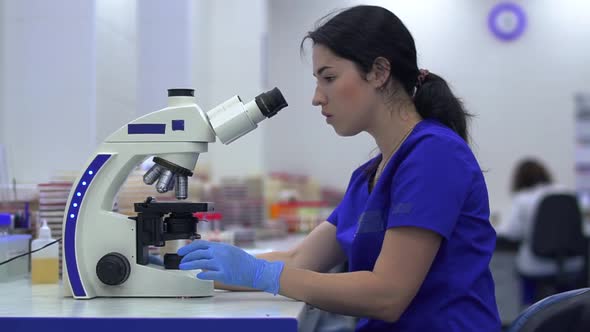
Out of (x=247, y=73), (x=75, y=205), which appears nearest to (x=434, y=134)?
(x=75, y=205)

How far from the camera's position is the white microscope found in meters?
1.58

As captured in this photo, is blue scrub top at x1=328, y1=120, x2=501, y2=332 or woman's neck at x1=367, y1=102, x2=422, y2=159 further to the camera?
woman's neck at x1=367, y1=102, x2=422, y2=159

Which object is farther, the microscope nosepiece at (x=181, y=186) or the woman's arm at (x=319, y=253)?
the woman's arm at (x=319, y=253)

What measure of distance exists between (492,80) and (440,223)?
5.53 m

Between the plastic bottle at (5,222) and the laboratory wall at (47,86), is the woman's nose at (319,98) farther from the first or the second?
the laboratory wall at (47,86)

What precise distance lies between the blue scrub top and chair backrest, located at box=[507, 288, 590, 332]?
164 mm

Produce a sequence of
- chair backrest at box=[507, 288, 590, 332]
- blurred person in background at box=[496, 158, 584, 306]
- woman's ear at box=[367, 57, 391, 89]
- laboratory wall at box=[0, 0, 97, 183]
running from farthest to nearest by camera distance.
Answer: blurred person in background at box=[496, 158, 584, 306] → laboratory wall at box=[0, 0, 97, 183] → woman's ear at box=[367, 57, 391, 89] → chair backrest at box=[507, 288, 590, 332]

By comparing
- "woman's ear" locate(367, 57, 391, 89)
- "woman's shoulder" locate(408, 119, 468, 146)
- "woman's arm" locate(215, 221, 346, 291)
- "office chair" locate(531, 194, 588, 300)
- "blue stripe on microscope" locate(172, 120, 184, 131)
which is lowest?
"office chair" locate(531, 194, 588, 300)

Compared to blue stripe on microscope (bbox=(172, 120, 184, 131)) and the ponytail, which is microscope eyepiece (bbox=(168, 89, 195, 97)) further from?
the ponytail

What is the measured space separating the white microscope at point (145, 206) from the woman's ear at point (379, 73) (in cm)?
21

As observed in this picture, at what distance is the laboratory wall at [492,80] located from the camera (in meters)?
6.67

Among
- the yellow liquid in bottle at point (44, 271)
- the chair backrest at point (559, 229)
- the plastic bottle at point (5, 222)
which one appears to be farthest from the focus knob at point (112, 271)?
the chair backrest at point (559, 229)

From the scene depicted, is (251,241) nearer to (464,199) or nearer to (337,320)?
(337,320)

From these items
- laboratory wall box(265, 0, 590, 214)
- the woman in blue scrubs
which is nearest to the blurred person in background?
laboratory wall box(265, 0, 590, 214)
